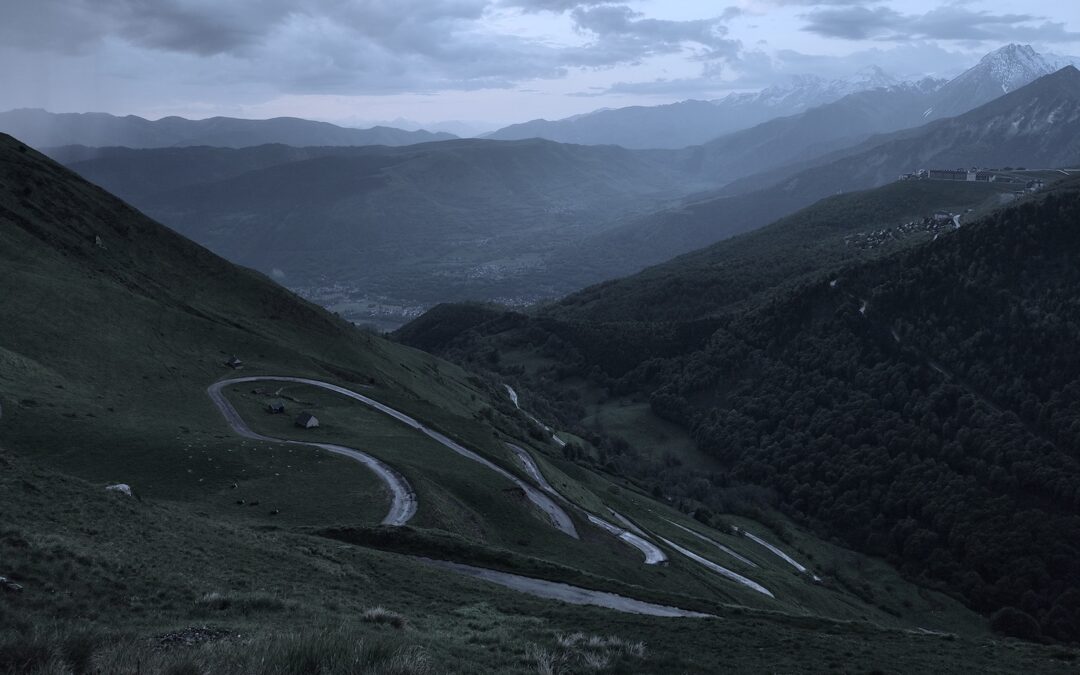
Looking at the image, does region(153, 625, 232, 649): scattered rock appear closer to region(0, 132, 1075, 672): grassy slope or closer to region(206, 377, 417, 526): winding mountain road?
region(0, 132, 1075, 672): grassy slope

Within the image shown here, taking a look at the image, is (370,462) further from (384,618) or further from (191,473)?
(384,618)

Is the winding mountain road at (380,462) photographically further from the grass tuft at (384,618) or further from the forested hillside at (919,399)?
the forested hillside at (919,399)

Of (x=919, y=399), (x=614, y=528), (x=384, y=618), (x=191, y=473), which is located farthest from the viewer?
(x=919, y=399)

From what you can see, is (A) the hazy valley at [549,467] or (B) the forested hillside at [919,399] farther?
(B) the forested hillside at [919,399]

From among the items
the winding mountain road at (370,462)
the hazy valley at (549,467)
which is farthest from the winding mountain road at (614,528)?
the winding mountain road at (370,462)

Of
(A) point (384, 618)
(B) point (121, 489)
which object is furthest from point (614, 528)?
(A) point (384, 618)

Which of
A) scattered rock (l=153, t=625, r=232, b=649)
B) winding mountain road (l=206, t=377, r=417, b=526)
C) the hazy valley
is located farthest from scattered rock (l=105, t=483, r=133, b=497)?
scattered rock (l=153, t=625, r=232, b=649)
